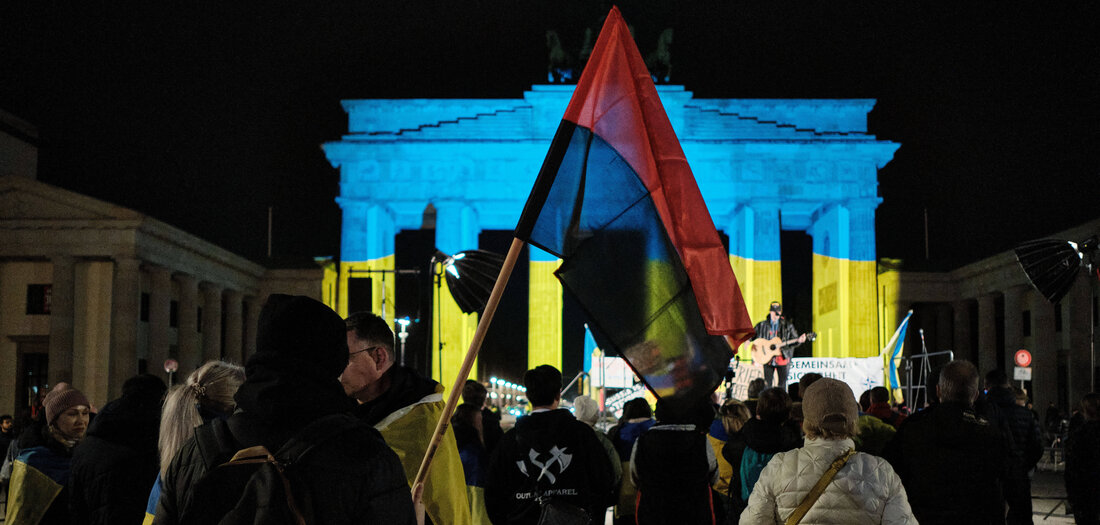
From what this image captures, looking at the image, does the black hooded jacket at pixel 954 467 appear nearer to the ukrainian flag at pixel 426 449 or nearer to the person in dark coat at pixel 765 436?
the person in dark coat at pixel 765 436

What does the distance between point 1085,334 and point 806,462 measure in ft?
118

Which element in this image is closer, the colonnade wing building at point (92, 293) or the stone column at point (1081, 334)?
the stone column at point (1081, 334)

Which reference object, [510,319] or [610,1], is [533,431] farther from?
[510,319]

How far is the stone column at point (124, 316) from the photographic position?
4069 centimetres

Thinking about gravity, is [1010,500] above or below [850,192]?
below

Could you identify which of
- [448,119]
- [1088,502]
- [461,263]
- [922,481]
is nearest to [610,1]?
[448,119]

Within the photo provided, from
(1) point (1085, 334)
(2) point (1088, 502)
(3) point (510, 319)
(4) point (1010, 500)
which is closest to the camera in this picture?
(4) point (1010, 500)

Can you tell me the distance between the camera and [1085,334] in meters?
36.8

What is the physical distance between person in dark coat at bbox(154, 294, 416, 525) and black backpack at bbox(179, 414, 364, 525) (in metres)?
0.01

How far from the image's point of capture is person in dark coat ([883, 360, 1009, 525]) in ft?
21.9

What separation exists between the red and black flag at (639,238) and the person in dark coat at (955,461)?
7.86 ft

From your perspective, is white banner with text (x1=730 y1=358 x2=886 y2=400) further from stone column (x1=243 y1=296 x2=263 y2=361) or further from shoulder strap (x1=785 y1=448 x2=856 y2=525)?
stone column (x1=243 y1=296 x2=263 y2=361)

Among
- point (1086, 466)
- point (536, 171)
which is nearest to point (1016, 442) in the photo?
point (1086, 466)

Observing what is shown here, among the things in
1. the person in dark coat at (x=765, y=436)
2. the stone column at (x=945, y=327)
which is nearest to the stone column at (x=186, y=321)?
the stone column at (x=945, y=327)
